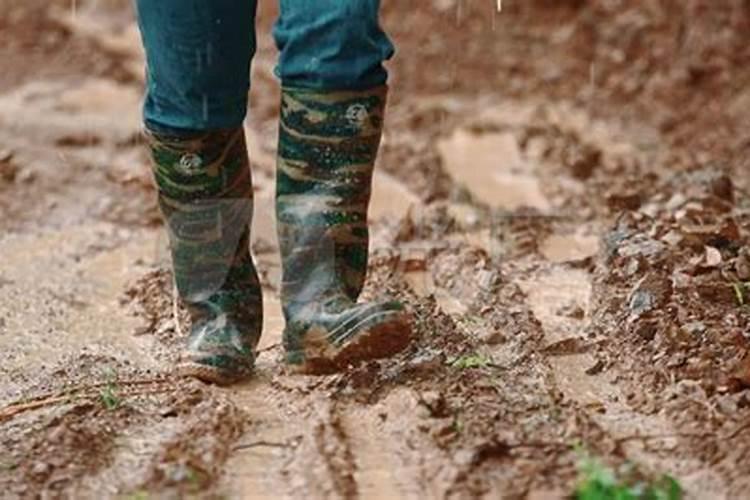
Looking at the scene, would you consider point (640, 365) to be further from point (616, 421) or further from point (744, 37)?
point (744, 37)

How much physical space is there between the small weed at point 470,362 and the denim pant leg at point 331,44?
1.49 feet

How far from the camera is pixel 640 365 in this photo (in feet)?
10.1

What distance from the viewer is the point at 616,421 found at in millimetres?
2840

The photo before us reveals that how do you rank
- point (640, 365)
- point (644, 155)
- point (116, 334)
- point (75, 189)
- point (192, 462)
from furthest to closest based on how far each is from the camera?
point (644, 155), point (75, 189), point (116, 334), point (640, 365), point (192, 462)

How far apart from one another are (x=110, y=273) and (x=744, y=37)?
2.50 meters

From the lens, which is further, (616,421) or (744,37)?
(744,37)

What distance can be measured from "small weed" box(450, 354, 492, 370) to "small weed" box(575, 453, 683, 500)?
1.86 feet

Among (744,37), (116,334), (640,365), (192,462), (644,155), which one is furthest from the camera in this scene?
(744,37)

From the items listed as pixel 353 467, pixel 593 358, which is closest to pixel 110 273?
pixel 593 358

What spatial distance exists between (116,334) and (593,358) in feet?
3.04

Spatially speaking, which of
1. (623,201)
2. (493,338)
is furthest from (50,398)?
(623,201)

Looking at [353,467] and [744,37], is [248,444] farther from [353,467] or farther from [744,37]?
[744,37]

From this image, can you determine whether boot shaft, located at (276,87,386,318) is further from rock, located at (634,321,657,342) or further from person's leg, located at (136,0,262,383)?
rock, located at (634,321,657,342)

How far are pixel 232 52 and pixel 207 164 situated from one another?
0.19 m
